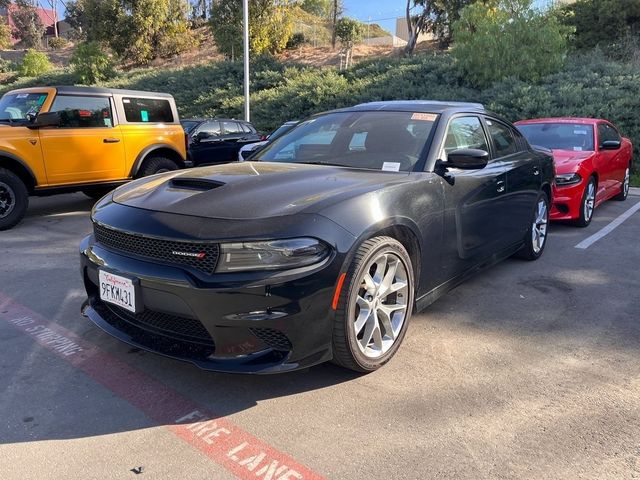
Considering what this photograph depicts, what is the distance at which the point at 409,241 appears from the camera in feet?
11.1

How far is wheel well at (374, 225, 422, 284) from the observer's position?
3.23 meters

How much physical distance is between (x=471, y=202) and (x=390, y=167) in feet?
2.34

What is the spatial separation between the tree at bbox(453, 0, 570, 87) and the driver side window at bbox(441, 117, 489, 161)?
12355mm

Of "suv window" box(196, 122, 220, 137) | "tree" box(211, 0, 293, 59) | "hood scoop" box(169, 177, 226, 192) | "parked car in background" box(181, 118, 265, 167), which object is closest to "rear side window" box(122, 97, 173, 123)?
"parked car in background" box(181, 118, 265, 167)

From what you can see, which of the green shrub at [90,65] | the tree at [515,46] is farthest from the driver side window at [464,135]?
the green shrub at [90,65]

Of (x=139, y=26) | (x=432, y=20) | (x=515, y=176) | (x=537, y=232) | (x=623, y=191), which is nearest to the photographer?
(x=515, y=176)

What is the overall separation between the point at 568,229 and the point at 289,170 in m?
4.89

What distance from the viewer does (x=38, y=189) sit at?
725 cm

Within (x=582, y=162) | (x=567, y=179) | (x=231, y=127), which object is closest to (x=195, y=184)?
(x=567, y=179)

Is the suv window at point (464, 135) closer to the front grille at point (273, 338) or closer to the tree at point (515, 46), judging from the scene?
the front grille at point (273, 338)

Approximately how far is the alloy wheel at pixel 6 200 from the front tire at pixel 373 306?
578 cm

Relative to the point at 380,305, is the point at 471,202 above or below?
above

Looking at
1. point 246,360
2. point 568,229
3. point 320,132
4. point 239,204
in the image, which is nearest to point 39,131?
point 320,132

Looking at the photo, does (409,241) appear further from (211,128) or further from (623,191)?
(211,128)
